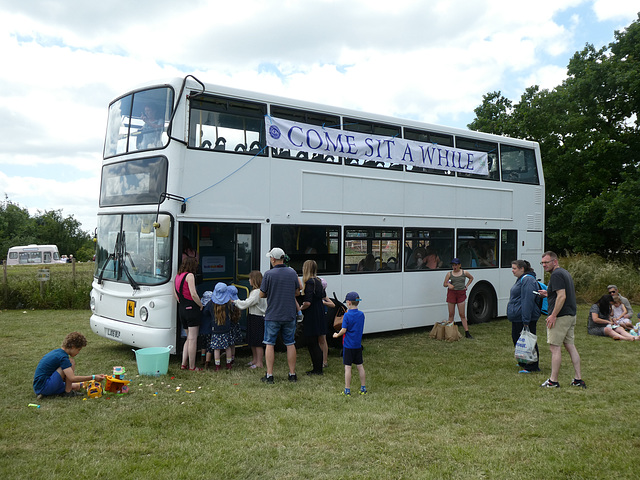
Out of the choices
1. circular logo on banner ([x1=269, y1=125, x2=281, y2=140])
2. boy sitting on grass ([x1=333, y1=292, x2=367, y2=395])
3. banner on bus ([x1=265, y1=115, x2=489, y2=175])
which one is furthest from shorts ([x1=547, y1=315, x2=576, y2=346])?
circular logo on banner ([x1=269, y1=125, x2=281, y2=140])

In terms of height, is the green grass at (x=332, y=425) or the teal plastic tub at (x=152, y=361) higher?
the teal plastic tub at (x=152, y=361)

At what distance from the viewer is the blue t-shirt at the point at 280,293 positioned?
23.8 ft

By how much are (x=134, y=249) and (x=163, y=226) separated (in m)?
0.88

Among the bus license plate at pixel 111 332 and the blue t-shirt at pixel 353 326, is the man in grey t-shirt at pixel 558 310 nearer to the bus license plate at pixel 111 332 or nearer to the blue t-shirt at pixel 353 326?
the blue t-shirt at pixel 353 326

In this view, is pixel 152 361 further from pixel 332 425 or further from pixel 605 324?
pixel 605 324

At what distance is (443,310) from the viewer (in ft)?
38.1

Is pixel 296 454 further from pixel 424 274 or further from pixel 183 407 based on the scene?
pixel 424 274

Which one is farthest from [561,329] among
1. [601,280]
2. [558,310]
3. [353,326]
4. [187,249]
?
[601,280]

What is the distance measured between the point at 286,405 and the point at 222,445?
1424 millimetres

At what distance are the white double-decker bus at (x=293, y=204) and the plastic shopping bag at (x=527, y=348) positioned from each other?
3127 mm

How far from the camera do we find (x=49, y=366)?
6.30 metres

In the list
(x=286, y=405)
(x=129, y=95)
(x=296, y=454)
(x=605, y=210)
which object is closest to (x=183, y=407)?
(x=286, y=405)

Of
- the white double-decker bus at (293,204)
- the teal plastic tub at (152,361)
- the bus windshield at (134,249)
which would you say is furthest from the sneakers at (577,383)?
the bus windshield at (134,249)

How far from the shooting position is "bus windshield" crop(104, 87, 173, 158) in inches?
311
